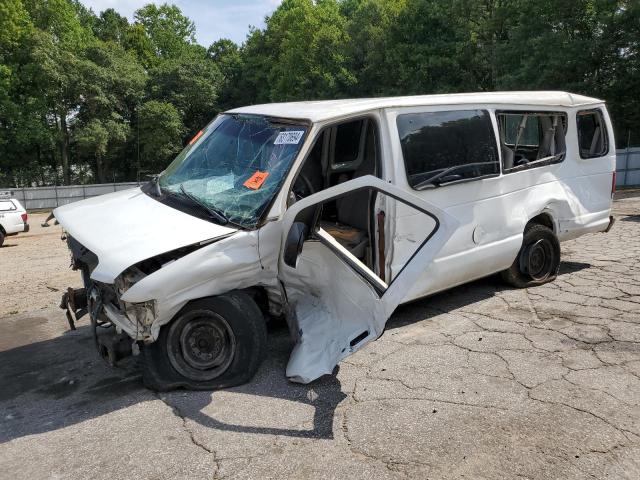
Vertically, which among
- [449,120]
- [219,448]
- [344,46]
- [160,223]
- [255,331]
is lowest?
[219,448]

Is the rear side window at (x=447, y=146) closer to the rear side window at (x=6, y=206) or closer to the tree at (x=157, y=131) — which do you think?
the rear side window at (x=6, y=206)

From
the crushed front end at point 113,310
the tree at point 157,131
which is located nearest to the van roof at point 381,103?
the crushed front end at point 113,310

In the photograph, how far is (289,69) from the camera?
40062 mm

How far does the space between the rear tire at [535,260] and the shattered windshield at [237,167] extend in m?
3.03

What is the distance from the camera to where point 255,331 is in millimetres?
4039

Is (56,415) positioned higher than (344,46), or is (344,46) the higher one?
(344,46)

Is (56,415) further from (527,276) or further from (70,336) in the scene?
(527,276)

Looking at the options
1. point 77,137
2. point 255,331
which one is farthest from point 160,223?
point 77,137

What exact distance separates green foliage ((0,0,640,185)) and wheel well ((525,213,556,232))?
16529mm

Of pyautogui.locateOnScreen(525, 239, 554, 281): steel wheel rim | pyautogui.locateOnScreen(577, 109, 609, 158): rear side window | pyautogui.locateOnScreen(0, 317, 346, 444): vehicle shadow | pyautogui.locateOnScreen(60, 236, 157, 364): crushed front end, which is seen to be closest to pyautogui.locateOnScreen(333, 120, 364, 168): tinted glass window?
pyautogui.locateOnScreen(0, 317, 346, 444): vehicle shadow

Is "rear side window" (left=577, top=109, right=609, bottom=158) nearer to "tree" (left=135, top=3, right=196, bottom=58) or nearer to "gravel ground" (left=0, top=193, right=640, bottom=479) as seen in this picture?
"gravel ground" (left=0, top=193, right=640, bottom=479)

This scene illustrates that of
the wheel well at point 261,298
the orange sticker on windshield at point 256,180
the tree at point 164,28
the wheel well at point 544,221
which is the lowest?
the wheel well at point 261,298

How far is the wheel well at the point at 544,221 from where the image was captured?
20.1 feet

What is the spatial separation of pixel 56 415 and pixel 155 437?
88cm
